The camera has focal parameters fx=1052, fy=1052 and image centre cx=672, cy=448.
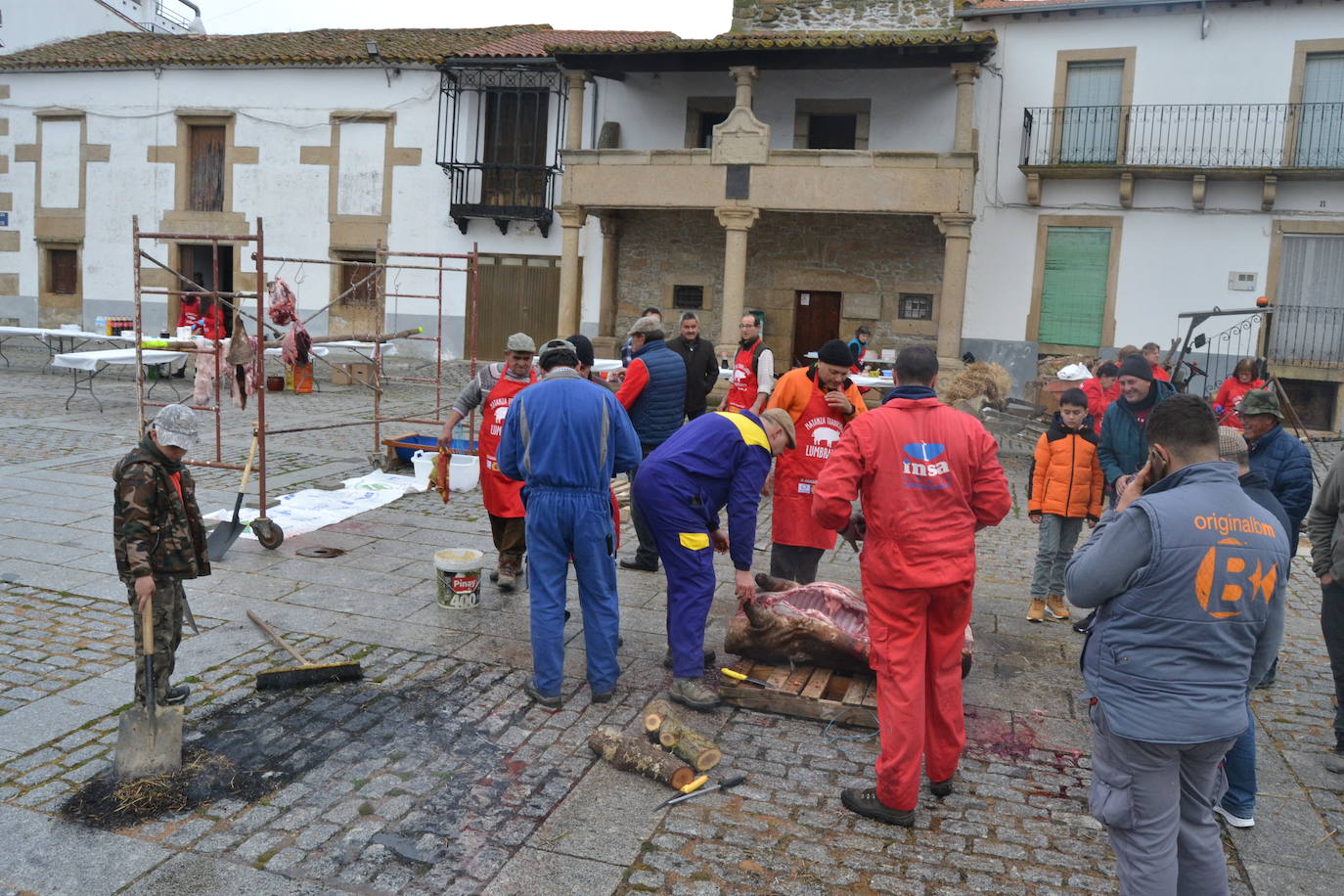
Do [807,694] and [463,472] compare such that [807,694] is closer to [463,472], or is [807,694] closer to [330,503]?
[330,503]

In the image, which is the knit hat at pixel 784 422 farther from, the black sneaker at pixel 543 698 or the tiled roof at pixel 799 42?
the tiled roof at pixel 799 42

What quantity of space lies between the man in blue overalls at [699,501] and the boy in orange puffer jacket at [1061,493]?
2.53 m

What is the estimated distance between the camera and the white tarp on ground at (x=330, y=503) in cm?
858

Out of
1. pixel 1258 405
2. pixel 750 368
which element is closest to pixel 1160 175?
pixel 750 368

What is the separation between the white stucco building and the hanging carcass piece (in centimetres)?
1518

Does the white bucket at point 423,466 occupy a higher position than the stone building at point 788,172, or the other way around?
the stone building at point 788,172

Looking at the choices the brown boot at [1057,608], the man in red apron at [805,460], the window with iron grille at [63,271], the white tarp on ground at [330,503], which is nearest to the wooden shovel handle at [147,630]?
the man in red apron at [805,460]

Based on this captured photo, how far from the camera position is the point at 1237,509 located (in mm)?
3018

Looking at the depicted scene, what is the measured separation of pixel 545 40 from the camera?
75.8ft

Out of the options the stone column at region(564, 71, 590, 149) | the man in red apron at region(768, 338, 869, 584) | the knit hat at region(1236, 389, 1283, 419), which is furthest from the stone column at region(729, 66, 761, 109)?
the knit hat at region(1236, 389, 1283, 419)

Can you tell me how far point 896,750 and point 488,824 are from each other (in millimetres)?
1580

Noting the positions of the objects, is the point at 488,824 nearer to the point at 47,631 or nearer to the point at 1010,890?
the point at 1010,890

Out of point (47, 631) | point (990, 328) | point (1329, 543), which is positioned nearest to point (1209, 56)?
point (990, 328)

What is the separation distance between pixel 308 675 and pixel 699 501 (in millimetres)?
2115
